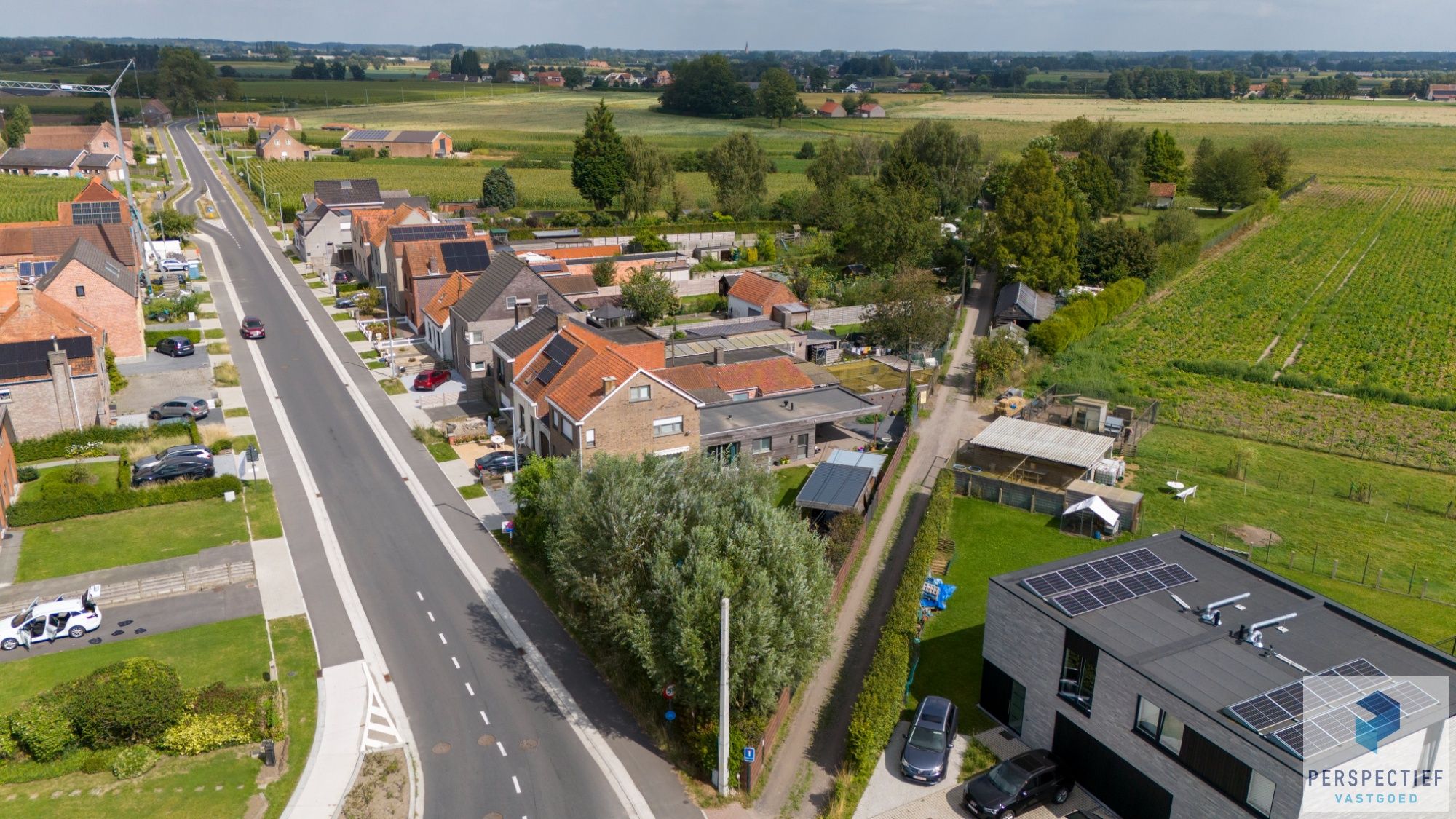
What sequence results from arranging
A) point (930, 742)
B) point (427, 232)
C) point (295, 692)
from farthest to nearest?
point (427, 232) → point (295, 692) → point (930, 742)

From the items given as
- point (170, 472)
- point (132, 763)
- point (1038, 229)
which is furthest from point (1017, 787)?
point (1038, 229)

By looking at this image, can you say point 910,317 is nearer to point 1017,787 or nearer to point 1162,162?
point 1017,787

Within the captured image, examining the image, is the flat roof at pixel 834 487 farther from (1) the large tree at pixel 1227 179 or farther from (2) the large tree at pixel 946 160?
(1) the large tree at pixel 1227 179

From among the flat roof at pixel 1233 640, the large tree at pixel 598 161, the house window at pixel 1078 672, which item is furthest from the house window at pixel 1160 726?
the large tree at pixel 598 161

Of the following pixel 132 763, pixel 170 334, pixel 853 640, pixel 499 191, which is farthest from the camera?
pixel 499 191

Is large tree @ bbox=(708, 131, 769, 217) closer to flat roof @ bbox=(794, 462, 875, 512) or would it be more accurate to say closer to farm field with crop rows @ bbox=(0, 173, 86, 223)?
farm field with crop rows @ bbox=(0, 173, 86, 223)
